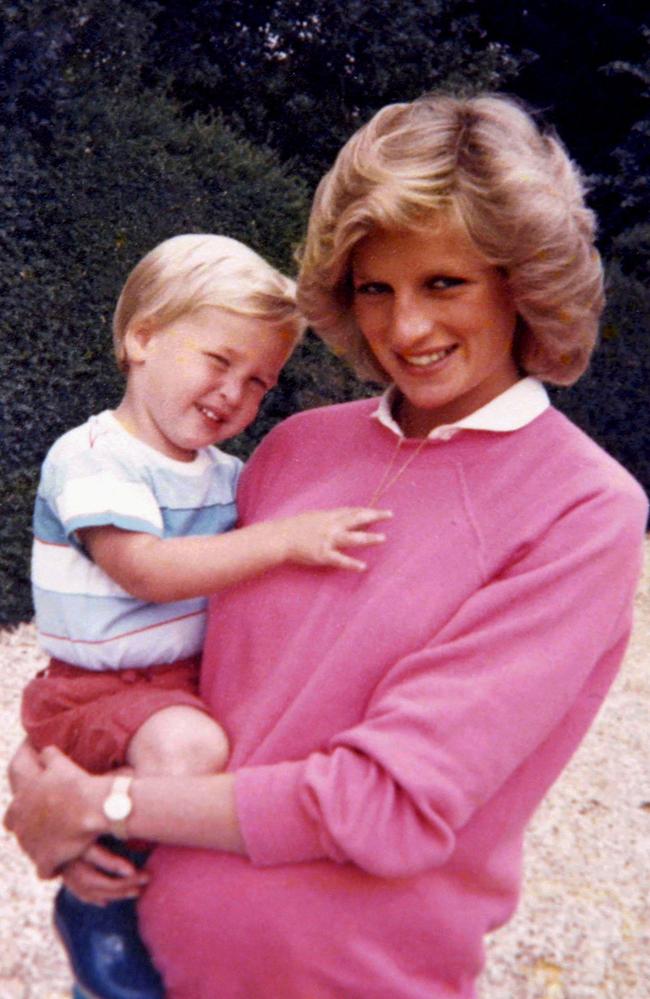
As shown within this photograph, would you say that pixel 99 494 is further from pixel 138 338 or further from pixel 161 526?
pixel 138 338

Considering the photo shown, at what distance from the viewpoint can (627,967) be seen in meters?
3.73

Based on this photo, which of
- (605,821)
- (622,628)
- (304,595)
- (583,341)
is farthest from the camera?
(605,821)

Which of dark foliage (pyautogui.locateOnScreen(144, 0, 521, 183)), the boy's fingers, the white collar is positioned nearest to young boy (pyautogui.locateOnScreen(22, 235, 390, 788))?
the boy's fingers

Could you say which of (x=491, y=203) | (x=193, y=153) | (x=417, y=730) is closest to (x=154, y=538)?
(x=417, y=730)

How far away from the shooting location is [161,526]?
206 centimetres

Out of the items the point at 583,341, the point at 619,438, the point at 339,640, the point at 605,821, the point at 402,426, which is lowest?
the point at 619,438

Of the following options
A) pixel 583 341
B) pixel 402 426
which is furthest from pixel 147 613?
pixel 583 341

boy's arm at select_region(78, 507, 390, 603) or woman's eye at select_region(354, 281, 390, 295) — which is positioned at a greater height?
woman's eye at select_region(354, 281, 390, 295)

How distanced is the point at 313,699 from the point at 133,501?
0.51 meters

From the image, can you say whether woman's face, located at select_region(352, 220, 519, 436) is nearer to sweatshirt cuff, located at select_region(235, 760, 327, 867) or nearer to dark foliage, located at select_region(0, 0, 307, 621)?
sweatshirt cuff, located at select_region(235, 760, 327, 867)

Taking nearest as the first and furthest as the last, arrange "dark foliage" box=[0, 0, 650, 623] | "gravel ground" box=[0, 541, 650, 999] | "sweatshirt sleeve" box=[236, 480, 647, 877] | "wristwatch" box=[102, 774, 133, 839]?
"sweatshirt sleeve" box=[236, 480, 647, 877] → "wristwatch" box=[102, 774, 133, 839] → "gravel ground" box=[0, 541, 650, 999] → "dark foliage" box=[0, 0, 650, 623]

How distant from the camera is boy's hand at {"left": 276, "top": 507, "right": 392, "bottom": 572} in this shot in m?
1.82

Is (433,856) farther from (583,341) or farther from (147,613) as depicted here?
(583,341)

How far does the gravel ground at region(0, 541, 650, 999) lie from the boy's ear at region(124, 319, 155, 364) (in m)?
2.20
